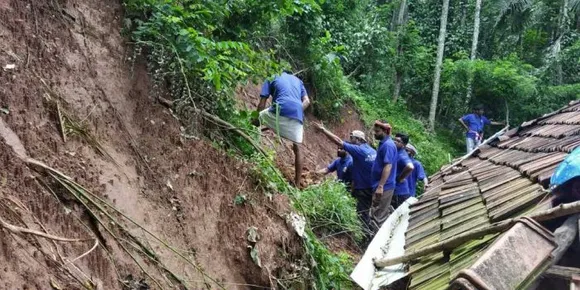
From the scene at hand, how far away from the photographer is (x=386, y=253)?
5.03m

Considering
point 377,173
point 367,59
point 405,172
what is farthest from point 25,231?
point 367,59

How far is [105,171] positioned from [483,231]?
2.38m

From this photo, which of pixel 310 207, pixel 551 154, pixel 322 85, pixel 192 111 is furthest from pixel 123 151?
pixel 322 85

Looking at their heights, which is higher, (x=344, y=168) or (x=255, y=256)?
(x=255, y=256)

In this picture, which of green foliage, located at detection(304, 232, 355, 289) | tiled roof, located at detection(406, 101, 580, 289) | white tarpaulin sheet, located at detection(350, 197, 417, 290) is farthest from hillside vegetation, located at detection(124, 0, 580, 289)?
tiled roof, located at detection(406, 101, 580, 289)

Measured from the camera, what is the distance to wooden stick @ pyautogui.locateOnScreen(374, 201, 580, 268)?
2.89 metres

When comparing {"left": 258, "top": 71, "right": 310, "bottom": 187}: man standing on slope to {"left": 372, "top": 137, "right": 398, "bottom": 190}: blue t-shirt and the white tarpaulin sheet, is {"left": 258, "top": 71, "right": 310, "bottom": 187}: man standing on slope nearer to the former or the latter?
{"left": 372, "top": 137, "right": 398, "bottom": 190}: blue t-shirt

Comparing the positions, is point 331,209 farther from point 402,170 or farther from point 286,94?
point 286,94

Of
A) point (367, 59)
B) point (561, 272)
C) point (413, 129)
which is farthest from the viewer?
point (413, 129)

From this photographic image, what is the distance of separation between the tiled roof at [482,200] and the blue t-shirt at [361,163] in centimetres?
75

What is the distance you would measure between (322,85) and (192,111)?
7485 mm

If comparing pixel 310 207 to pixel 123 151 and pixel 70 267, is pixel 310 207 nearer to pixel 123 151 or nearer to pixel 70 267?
pixel 123 151

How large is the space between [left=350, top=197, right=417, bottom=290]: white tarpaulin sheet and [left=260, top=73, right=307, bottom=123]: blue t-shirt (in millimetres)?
1622

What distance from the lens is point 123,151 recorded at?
3.58 meters
